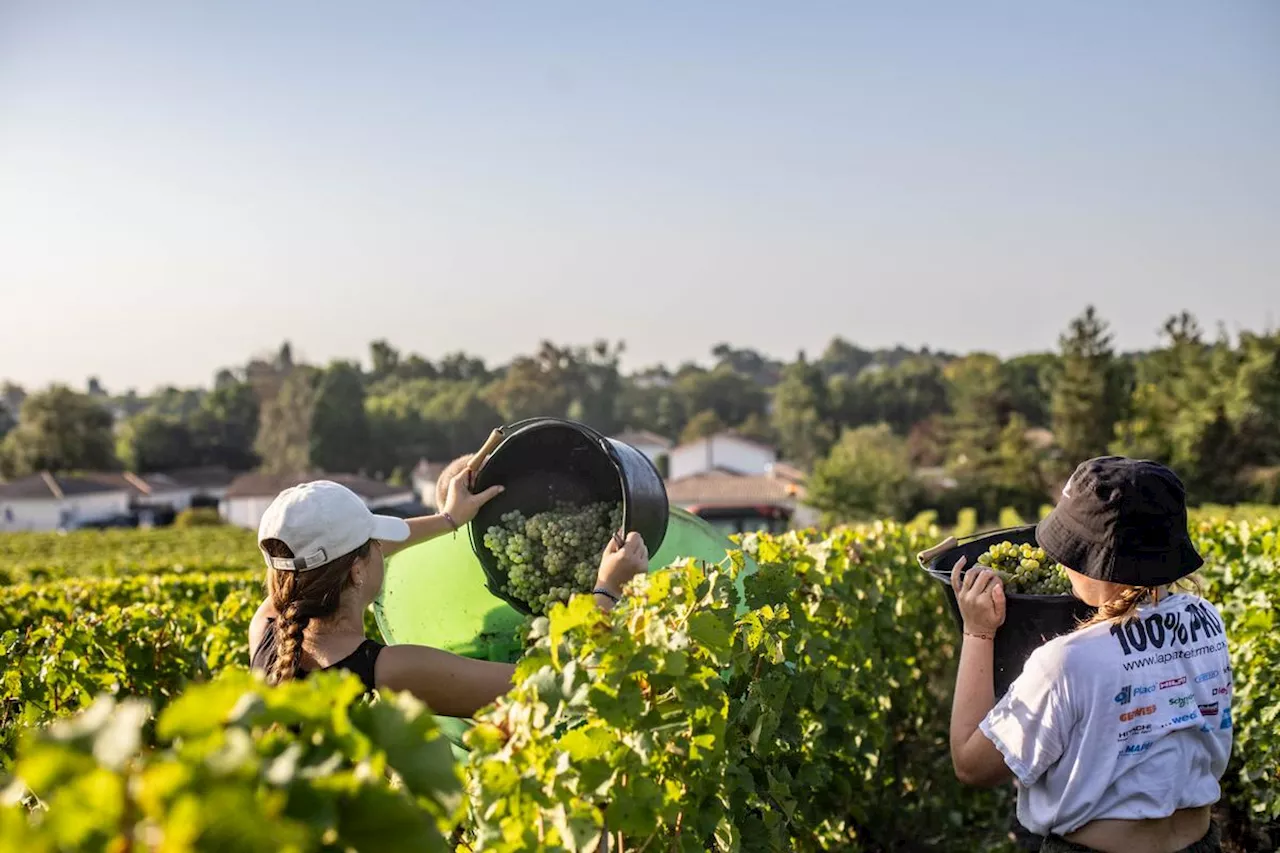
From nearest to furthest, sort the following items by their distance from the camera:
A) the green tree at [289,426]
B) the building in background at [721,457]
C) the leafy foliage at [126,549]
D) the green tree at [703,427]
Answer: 1. the leafy foliage at [126,549]
2. the building in background at [721,457]
3. the green tree at [289,426]
4. the green tree at [703,427]

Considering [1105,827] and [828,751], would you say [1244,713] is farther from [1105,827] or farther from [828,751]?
[1105,827]

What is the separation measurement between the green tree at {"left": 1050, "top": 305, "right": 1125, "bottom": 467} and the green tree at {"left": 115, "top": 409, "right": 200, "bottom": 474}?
212 ft

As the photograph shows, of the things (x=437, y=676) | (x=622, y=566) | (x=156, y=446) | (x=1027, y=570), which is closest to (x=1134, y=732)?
(x=1027, y=570)

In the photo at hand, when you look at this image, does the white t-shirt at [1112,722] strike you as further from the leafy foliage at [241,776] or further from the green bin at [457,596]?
the green bin at [457,596]

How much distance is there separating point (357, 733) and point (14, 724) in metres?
2.99

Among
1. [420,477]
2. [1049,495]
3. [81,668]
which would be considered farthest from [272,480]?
[81,668]

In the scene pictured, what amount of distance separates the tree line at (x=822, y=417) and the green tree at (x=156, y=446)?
143 mm

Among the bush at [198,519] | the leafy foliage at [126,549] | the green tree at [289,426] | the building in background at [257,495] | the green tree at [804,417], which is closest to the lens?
the leafy foliage at [126,549]

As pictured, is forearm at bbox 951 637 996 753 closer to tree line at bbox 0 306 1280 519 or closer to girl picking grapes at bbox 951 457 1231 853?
girl picking grapes at bbox 951 457 1231 853

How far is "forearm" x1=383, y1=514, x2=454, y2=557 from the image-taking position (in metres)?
3.26

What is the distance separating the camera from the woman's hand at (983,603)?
2.48 m

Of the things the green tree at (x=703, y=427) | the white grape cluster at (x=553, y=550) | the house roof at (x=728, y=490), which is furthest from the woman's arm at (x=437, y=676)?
the green tree at (x=703, y=427)

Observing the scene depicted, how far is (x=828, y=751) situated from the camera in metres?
4.48

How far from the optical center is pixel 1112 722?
7.16ft
